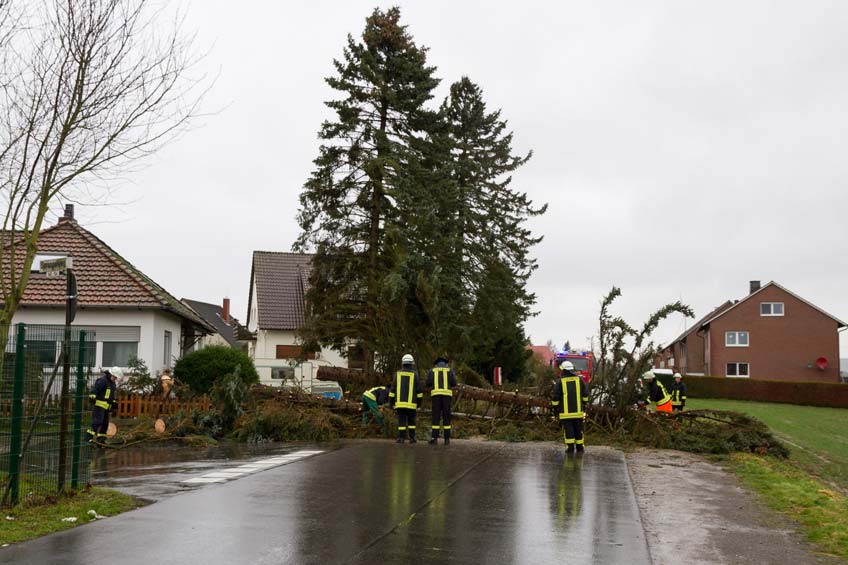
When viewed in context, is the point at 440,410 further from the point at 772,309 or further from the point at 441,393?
the point at 772,309

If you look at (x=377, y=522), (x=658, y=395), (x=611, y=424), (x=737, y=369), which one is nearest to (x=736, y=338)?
(x=737, y=369)

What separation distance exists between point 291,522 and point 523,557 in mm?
2374

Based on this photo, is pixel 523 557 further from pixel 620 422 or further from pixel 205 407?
pixel 205 407

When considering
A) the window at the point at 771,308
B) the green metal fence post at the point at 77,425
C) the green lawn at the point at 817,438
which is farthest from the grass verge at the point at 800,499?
the window at the point at 771,308

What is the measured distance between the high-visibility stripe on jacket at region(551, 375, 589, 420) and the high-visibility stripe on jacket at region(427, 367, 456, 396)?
2.20 m

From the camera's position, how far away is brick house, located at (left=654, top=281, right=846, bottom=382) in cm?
5862

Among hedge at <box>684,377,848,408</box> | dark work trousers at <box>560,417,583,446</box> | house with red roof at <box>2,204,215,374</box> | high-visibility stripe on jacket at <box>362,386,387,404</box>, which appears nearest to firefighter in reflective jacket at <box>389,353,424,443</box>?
high-visibility stripe on jacket at <box>362,386,387,404</box>

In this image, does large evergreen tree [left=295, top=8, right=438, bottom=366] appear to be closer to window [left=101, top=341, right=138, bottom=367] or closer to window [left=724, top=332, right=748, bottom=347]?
window [left=101, top=341, right=138, bottom=367]

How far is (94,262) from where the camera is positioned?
80.6 feet

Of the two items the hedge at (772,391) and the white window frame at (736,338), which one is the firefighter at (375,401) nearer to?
the hedge at (772,391)

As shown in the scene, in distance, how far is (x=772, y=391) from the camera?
48281mm

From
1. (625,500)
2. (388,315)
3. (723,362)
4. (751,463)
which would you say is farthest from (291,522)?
(723,362)

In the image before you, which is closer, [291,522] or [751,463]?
[291,522]

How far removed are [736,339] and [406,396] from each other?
50500 mm
